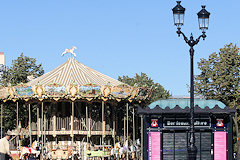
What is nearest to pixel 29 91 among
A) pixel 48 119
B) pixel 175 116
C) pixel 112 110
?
pixel 48 119

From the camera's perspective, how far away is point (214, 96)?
52.9 meters

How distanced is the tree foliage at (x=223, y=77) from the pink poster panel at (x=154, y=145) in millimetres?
21705

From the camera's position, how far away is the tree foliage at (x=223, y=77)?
5222 centimetres

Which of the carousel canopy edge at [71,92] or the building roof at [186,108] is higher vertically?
the carousel canopy edge at [71,92]

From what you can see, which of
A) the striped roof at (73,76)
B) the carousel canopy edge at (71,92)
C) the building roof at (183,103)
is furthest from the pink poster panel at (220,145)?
the striped roof at (73,76)

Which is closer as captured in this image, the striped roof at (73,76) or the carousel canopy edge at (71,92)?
the carousel canopy edge at (71,92)

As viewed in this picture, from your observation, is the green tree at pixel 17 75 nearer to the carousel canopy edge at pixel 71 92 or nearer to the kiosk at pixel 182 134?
the carousel canopy edge at pixel 71 92

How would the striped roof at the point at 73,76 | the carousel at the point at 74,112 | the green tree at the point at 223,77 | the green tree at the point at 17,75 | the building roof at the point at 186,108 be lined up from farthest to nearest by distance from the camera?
1. the green tree at the point at 17,75
2. the green tree at the point at 223,77
3. the striped roof at the point at 73,76
4. the carousel at the point at 74,112
5. the building roof at the point at 186,108

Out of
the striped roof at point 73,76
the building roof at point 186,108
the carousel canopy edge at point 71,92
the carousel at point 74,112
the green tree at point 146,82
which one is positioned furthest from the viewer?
the green tree at point 146,82

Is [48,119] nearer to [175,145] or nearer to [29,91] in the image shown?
[29,91]

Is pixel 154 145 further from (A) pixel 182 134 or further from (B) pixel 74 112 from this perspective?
(B) pixel 74 112

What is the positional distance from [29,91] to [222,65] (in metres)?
19.8

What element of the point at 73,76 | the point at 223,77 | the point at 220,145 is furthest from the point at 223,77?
the point at 220,145

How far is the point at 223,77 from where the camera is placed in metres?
52.6
